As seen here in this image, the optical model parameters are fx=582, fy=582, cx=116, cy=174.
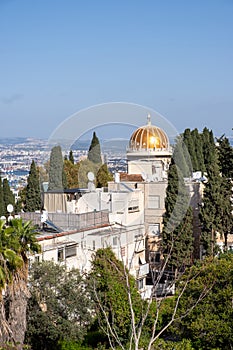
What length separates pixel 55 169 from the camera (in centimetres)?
2728

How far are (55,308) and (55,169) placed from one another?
11.2 meters

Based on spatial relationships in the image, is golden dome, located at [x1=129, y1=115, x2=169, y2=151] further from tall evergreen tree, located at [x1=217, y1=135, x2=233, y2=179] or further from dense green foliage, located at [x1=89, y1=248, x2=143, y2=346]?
dense green foliage, located at [x1=89, y1=248, x2=143, y2=346]

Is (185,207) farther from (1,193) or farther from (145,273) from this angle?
(1,193)

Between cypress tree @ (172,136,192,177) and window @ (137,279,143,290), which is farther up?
cypress tree @ (172,136,192,177)

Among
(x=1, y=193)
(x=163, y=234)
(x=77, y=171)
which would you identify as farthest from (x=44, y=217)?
(x=1, y=193)

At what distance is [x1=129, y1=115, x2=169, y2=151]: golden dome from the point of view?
32656 mm

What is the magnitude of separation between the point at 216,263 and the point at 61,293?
207 inches

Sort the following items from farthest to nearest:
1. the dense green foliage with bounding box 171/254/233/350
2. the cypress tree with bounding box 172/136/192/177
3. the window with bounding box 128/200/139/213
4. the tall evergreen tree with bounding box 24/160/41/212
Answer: the tall evergreen tree with bounding box 24/160/41/212 → the cypress tree with bounding box 172/136/192/177 → the window with bounding box 128/200/139/213 → the dense green foliage with bounding box 171/254/233/350

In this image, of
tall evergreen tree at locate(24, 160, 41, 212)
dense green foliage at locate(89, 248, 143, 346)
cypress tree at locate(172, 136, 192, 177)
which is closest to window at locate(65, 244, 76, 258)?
dense green foliage at locate(89, 248, 143, 346)

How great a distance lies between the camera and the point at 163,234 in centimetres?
2731

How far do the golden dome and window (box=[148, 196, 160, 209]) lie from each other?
3544 millimetres

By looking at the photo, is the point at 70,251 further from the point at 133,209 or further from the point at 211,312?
the point at 133,209

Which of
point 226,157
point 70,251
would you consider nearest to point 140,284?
point 70,251

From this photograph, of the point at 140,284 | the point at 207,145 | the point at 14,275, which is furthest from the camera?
the point at 207,145
